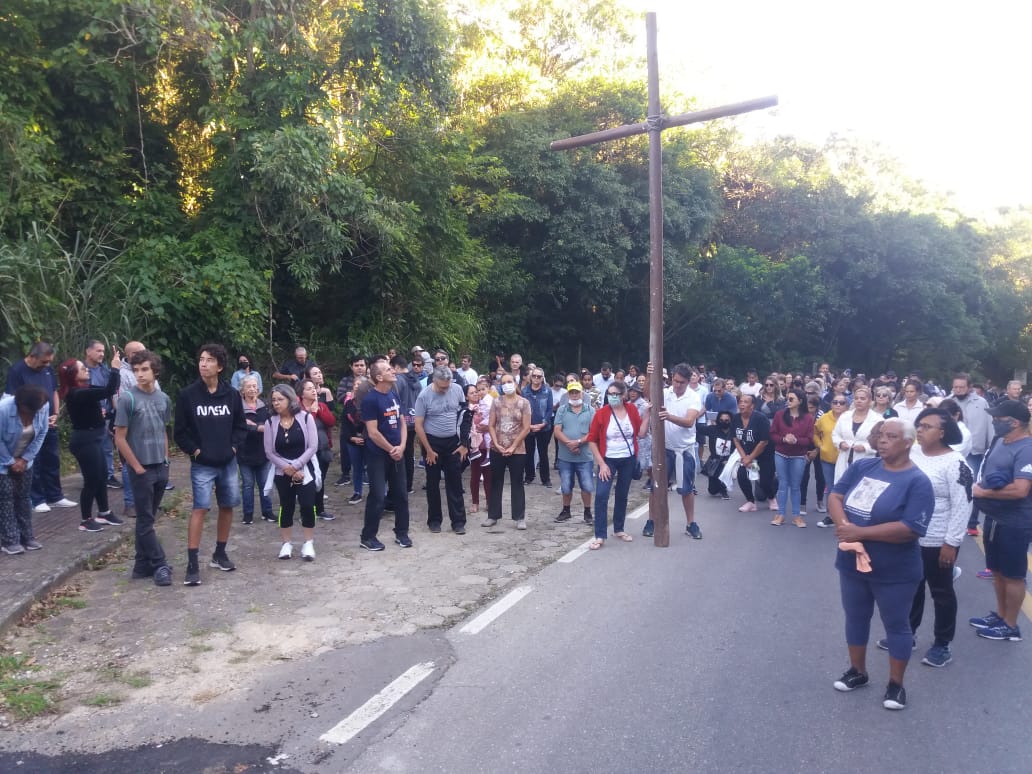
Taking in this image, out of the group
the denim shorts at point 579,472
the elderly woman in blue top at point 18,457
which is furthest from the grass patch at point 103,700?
the denim shorts at point 579,472

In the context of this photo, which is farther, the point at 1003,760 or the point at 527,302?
the point at 527,302

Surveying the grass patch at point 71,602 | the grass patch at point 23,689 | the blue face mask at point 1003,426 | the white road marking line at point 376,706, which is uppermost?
the blue face mask at point 1003,426

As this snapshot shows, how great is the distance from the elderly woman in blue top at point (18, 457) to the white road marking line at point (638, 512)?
6.67m

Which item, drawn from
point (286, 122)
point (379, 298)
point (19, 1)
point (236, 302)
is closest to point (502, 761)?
point (236, 302)

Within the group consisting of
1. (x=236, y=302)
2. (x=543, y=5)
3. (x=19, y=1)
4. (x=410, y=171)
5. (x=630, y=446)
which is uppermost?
(x=543, y=5)

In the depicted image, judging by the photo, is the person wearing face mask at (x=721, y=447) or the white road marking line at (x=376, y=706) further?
the person wearing face mask at (x=721, y=447)

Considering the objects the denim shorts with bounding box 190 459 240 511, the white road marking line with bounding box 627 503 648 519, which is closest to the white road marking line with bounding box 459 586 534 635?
the denim shorts with bounding box 190 459 240 511

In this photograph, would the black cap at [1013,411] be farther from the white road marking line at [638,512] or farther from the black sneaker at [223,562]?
the black sneaker at [223,562]

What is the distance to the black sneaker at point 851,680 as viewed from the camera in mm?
5117

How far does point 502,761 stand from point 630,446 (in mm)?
5177

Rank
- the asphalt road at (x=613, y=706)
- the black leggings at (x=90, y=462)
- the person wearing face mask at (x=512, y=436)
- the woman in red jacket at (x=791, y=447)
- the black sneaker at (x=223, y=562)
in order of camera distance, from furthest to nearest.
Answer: the woman in red jacket at (x=791, y=447), the person wearing face mask at (x=512, y=436), the black leggings at (x=90, y=462), the black sneaker at (x=223, y=562), the asphalt road at (x=613, y=706)

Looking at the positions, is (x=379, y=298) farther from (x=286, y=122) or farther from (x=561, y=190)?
(x=561, y=190)

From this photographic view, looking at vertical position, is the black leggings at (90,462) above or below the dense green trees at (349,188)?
below

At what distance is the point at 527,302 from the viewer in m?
25.2
